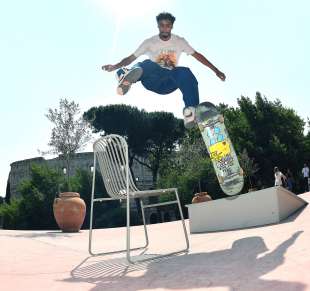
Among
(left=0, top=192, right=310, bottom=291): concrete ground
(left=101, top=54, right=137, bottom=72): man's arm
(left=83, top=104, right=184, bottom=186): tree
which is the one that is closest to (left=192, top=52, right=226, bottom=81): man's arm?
(left=101, top=54, right=137, bottom=72): man's arm

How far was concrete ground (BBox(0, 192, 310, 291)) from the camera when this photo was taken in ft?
8.07

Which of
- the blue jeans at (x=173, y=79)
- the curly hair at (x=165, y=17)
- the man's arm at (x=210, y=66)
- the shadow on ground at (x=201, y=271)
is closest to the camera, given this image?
the shadow on ground at (x=201, y=271)

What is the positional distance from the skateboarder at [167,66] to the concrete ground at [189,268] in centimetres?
193

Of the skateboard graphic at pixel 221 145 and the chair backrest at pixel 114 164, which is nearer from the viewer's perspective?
the chair backrest at pixel 114 164

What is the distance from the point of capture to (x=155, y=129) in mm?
47250

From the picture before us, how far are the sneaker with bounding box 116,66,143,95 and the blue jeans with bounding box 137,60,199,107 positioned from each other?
16 cm

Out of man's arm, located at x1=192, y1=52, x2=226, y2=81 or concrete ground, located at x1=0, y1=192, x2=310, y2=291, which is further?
man's arm, located at x1=192, y1=52, x2=226, y2=81

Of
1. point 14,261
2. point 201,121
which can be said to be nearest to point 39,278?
point 14,261

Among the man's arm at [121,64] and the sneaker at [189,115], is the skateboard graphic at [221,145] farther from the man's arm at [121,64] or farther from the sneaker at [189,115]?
the man's arm at [121,64]

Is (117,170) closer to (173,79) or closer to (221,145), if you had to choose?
(173,79)

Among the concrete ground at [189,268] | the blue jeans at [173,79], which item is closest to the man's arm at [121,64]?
the blue jeans at [173,79]

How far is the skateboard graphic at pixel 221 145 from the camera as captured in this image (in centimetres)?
533

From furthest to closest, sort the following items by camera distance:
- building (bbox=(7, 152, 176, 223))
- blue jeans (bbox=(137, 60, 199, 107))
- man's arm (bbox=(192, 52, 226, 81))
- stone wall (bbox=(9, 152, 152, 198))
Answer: stone wall (bbox=(9, 152, 152, 198))
building (bbox=(7, 152, 176, 223))
man's arm (bbox=(192, 52, 226, 81))
blue jeans (bbox=(137, 60, 199, 107))

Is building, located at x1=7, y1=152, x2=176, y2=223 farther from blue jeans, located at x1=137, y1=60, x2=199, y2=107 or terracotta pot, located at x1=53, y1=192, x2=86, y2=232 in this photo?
blue jeans, located at x1=137, y1=60, x2=199, y2=107
